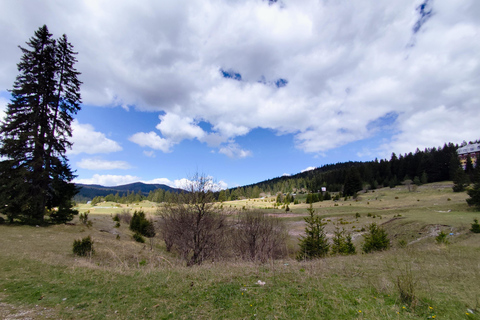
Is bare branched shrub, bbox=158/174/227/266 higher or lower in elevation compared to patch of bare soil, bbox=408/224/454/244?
higher

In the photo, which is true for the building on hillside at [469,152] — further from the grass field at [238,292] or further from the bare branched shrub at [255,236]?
the grass field at [238,292]

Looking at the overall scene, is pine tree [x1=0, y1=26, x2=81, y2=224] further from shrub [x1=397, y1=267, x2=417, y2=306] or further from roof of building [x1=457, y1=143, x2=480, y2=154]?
roof of building [x1=457, y1=143, x2=480, y2=154]

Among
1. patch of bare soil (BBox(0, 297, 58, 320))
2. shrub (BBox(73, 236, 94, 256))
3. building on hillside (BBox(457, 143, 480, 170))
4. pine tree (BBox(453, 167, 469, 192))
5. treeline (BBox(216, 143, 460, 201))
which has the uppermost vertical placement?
building on hillside (BBox(457, 143, 480, 170))

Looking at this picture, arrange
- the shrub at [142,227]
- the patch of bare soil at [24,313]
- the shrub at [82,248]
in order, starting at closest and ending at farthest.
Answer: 1. the patch of bare soil at [24,313]
2. the shrub at [82,248]
3. the shrub at [142,227]

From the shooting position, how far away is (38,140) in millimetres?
20250

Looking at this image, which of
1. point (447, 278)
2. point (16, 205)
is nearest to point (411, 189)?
point (447, 278)

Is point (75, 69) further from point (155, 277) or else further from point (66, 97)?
point (155, 277)

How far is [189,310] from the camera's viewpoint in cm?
483

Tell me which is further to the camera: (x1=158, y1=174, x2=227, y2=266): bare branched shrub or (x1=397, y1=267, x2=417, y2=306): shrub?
(x1=158, y1=174, x2=227, y2=266): bare branched shrub

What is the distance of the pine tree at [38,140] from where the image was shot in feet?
64.3

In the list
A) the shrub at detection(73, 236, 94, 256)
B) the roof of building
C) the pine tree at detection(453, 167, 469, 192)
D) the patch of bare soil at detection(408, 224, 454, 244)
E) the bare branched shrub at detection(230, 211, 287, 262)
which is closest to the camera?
the shrub at detection(73, 236, 94, 256)

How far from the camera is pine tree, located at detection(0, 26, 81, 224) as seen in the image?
1961 centimetres

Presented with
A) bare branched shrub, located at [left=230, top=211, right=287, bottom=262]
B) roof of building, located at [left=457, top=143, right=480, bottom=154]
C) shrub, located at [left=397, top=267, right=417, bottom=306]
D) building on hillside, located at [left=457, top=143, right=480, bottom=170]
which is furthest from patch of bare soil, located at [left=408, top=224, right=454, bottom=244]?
roof of building, located at [left=457, top=143, right=480, bottom=154]

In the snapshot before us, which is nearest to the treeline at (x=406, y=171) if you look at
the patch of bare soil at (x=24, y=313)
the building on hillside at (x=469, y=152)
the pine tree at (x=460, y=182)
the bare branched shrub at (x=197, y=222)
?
the building on hillside at (x=469, y=152)
